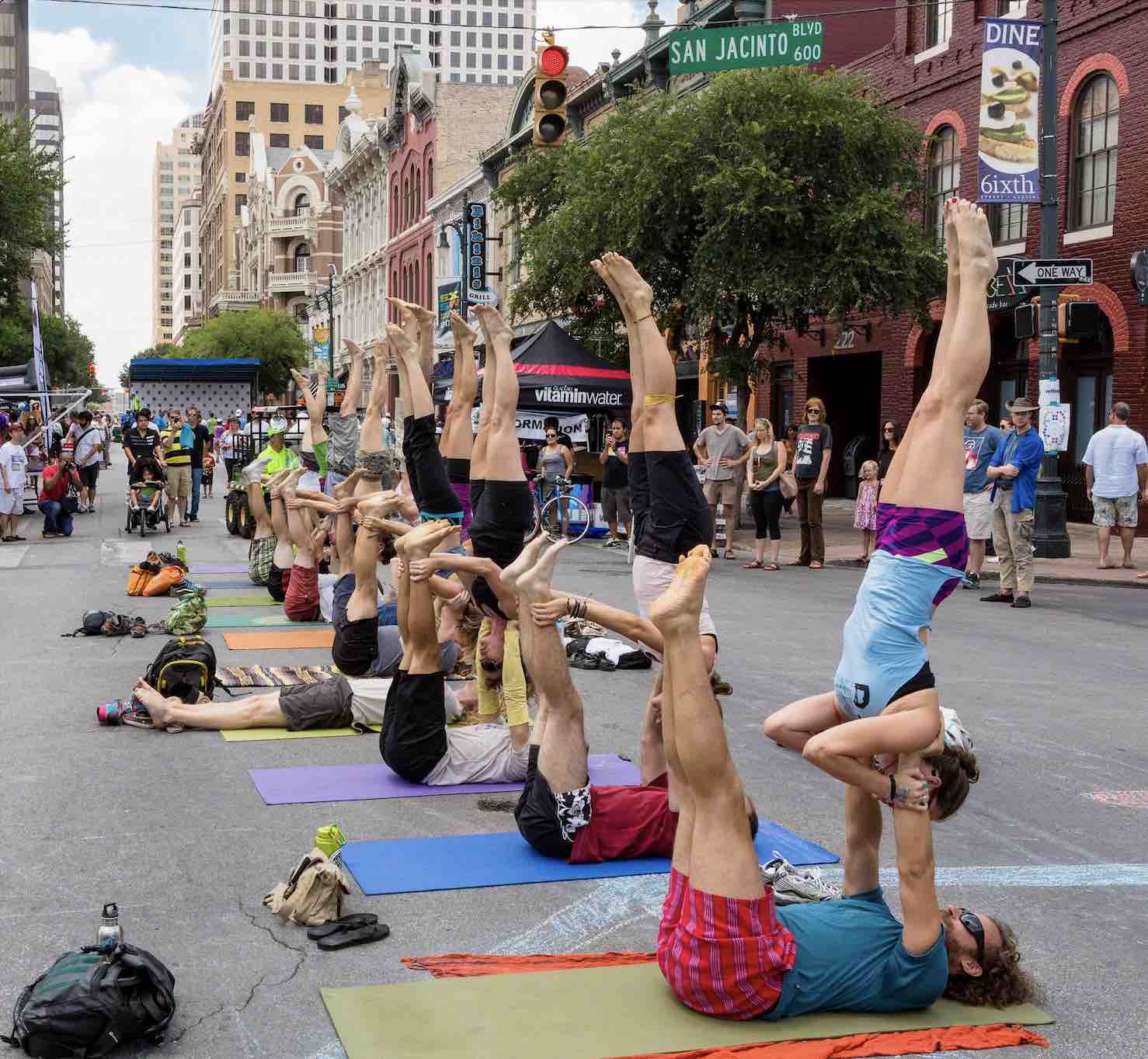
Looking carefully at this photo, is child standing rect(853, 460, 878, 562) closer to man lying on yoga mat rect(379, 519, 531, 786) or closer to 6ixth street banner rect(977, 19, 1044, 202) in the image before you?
6ixth street banner rect(977, 19, 1044, 202)

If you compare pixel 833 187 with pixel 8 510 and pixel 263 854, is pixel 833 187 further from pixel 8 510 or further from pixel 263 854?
pixel 263 854

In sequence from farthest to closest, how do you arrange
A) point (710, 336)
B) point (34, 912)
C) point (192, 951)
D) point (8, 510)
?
1. point (710, 336)
2. point (8, 510)
3. point (34, 912)
4. point (192, 951)

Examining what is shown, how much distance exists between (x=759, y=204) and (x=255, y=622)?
1179 cm

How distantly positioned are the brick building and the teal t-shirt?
52.4 feet

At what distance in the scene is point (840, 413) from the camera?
3073cm

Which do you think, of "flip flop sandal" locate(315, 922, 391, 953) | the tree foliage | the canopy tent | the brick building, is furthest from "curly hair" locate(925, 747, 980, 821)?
the tree foliage

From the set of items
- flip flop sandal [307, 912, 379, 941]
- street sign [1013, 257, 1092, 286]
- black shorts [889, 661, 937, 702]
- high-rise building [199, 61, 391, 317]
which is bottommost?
flip flop sandal [307, 912, 379, 941]

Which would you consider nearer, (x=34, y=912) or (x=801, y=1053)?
(x=801, y=1053)

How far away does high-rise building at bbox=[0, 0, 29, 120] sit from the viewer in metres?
116

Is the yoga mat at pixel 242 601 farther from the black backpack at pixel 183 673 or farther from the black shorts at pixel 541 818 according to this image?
the black shorts at pixel 541 818

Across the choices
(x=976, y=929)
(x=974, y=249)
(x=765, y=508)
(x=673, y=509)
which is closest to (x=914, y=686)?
(x=976, y=929)

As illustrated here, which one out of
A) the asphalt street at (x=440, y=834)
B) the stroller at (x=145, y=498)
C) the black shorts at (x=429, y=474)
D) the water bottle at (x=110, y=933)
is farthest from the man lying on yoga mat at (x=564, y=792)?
the stroller at (x=145, y=498)

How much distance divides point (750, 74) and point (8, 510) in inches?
529

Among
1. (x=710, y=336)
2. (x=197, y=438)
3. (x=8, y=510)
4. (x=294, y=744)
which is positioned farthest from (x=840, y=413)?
(x=294, y=744)
